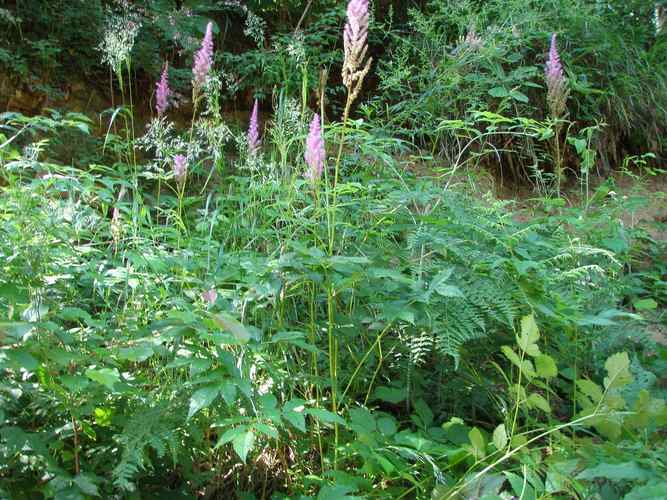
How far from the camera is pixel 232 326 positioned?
1.28m

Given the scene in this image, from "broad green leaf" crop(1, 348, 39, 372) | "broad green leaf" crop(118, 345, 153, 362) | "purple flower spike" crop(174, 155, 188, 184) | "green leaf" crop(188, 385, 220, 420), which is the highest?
"purple flower spike" crop(174, 155, 188, 184)

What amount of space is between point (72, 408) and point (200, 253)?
26.2 inches

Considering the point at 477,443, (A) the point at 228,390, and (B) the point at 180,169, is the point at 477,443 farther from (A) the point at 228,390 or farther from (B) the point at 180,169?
(B) the point at 180,169

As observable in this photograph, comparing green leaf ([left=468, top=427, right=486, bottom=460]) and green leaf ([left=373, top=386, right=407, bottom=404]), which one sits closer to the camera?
green leaf ([left=468, top=427, right=486, bottom=460])

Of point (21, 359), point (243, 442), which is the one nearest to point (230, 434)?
point (243, 442)

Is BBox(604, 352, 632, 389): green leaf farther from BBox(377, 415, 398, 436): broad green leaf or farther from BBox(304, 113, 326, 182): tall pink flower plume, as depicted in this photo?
BBox(304, 113, 326, 182): tall pink flower plume

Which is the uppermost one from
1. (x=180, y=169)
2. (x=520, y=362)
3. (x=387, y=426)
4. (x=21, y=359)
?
(x=180, y=169)

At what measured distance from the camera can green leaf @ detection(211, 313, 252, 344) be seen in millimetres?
1259

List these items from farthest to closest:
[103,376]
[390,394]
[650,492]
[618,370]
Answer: [390,394]
[618,370]
[103,376]
[650,492]

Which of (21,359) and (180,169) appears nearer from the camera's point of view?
(21,359)

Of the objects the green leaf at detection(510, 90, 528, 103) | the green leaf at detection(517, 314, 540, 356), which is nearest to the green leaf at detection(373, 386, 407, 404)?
the green leaf at detection(517, 314, 540, 356)

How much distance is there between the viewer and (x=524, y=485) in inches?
54.3

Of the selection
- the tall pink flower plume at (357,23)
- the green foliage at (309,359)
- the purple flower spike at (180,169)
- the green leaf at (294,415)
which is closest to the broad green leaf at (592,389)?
the green foliage at (309,359)

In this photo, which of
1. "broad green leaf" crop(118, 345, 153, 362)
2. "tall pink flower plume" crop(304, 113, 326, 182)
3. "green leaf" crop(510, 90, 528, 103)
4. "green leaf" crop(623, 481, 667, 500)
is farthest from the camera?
"green leaf" crop(510, 90, 528, 103)
